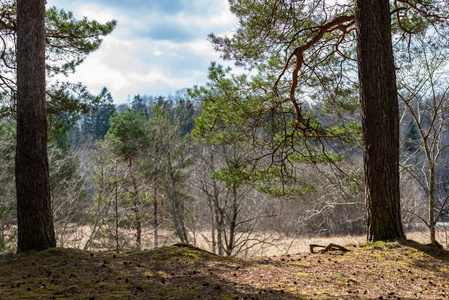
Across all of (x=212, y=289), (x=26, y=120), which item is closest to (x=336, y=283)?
(x=212, y=289)

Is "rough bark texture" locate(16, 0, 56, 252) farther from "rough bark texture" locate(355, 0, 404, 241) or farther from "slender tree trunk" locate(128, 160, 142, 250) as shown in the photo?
"slender tree trunk" locate(128, 160, 142, 250)

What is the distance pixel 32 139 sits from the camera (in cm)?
456

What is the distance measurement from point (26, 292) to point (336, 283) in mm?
2711

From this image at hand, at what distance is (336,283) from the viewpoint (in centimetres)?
329

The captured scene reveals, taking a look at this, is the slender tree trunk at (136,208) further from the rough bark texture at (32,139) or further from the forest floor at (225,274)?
the forest floor at (225,274)

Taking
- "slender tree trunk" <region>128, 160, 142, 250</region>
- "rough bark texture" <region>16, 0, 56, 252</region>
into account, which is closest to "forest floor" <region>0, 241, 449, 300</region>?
"rough bark texture" <region>16, 0, 56, 252</region>

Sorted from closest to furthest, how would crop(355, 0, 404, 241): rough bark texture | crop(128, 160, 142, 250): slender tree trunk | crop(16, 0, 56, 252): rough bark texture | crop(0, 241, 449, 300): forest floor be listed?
crop(0, 241, 449, 300): forest floor
crop(355, 0, 404, 241): rough bark texture
crop(16, 0, 56, 252): rough bark texture
crop(128, 160, 142, 250): slender tree trunk

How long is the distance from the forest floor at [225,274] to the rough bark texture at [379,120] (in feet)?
1.30

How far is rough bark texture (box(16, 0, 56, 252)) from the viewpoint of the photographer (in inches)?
177

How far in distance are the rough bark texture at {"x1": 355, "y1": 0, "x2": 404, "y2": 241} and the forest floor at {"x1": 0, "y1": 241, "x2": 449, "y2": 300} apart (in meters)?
0.40

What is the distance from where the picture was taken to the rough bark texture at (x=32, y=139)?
4496 mm

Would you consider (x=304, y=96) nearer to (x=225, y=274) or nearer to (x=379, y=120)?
(x=379, y=120)

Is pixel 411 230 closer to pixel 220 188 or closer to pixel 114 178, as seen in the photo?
pixel 220 188

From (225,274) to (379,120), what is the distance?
265cm
